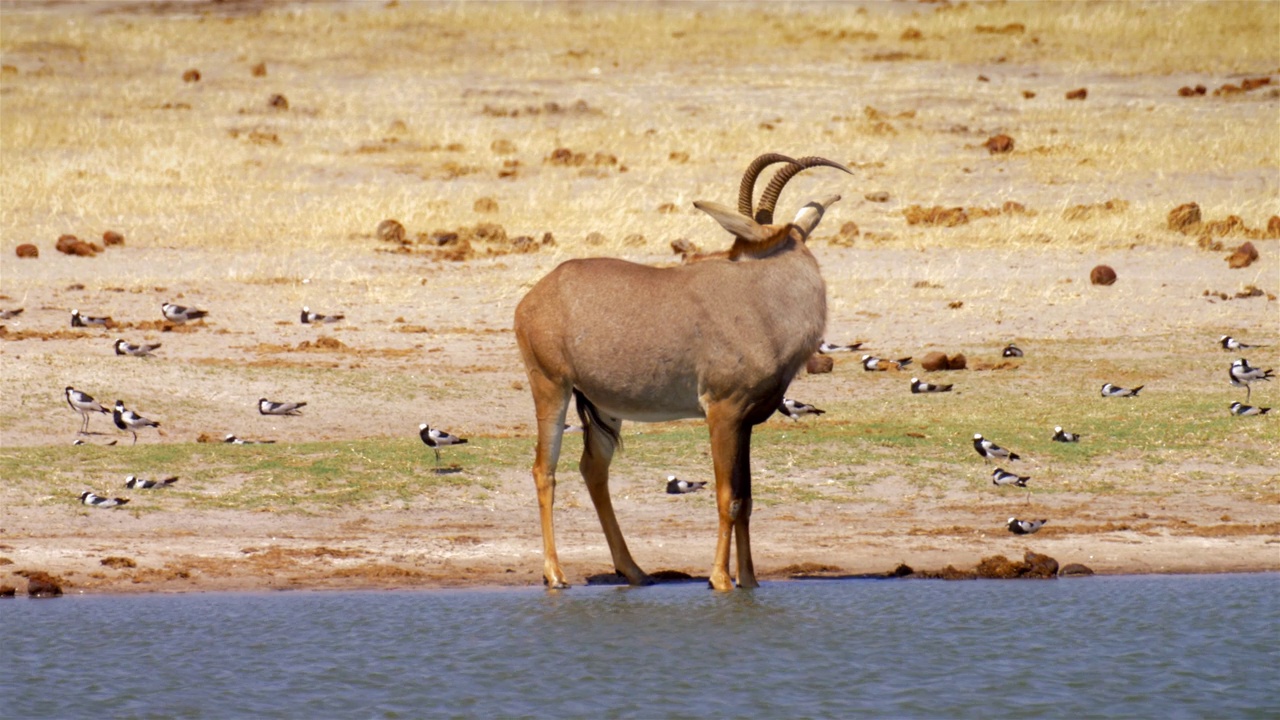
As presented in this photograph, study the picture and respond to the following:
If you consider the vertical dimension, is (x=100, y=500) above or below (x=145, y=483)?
below

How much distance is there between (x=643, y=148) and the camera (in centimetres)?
3031

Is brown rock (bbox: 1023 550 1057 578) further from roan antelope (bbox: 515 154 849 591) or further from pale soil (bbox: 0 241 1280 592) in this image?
roan antelope (bbox: 515 154 849 591)

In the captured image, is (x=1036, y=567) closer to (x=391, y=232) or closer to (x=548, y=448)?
(x=548, y=448)

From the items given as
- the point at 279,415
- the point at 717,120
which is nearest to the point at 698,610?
the point at 279,415

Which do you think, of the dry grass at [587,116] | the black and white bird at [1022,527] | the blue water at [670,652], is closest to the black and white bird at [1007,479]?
the black and white bird at [1022,527]

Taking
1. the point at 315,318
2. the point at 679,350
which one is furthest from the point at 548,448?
the point at 315,318

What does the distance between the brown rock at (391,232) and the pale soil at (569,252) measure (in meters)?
0.64

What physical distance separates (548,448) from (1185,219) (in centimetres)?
1586

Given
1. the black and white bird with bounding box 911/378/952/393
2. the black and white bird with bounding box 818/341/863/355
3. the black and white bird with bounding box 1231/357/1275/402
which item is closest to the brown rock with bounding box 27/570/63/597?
the black and white bird with bounding box 911/378/952/393

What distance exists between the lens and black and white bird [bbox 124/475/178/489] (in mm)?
12523

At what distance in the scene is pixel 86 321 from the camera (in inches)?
749

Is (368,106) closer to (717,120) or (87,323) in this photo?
(717,120)

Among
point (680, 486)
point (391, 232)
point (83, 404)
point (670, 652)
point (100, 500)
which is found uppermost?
point (391, 232)

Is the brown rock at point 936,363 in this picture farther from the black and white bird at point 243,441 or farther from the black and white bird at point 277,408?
the black and white bird at point 243,441
